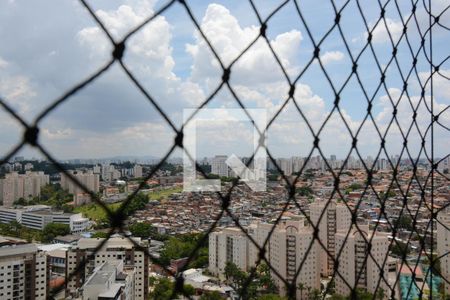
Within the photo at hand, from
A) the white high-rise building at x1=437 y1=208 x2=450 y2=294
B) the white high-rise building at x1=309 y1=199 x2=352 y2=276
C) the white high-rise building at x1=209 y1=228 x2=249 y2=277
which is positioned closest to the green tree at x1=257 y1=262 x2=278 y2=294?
the white high-rise building at x1=209 y1=228 x2=249 y2=277

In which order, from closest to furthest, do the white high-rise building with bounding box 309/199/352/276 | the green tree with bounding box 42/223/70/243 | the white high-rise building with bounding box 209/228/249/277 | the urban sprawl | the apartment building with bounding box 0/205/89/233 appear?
the urban sprawl → the white high-rise building with bounding box 309/199/352/276 → the white high-rise building with bounding box 209/228/249/277 → the green tree with bounding box 42/223/70/243 → the apartment building with bounding box 0/205/89/233

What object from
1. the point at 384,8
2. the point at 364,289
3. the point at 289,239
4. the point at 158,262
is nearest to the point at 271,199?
the point at 289,239

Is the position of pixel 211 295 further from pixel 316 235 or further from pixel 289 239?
pixel 316 235

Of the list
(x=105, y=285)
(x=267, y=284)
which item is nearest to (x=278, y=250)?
(x=267, y=284)

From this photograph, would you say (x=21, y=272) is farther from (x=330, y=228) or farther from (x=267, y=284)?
(x=330, y=228)

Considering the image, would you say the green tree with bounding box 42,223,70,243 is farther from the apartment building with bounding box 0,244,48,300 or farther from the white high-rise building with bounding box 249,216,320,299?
the white high-rise building with bounding box 249,216,320,299

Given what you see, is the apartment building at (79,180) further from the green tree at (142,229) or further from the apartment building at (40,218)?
the apartment building at (40,218)

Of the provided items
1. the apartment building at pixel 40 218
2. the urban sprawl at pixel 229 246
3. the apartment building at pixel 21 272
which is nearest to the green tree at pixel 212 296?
the urban sprawl at pixel 229 246
